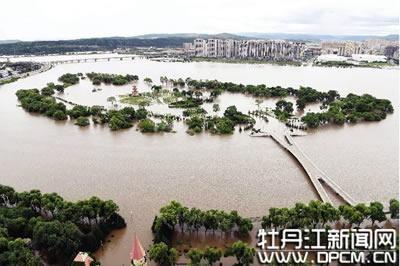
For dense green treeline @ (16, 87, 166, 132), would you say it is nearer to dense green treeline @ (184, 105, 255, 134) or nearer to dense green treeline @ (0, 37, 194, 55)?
dense green treeline @ (184, 105, 255, 134)

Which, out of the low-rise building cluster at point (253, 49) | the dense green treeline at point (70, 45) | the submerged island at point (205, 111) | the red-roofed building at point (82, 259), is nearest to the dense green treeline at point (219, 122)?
the submerged island at point (205, 111)

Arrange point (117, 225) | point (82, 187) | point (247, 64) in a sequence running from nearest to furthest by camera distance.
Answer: point (117, 225)
point (82, 187)
point (247, 64)

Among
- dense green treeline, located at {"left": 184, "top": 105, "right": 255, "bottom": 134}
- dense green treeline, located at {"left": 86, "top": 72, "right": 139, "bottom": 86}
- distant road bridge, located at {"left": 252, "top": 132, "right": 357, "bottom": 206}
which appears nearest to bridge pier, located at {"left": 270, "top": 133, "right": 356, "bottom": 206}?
distant road bridge, located at {"left": 252, "top": 132, "right": 357, "bottom": 206}

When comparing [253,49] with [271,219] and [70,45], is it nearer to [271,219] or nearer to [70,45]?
[70,45]

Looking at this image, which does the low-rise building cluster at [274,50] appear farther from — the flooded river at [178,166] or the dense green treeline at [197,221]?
the dense green treeline at [197,221]

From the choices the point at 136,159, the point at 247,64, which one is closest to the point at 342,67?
the point at 247,64

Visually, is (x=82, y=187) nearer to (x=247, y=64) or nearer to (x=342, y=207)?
(x=342, y=207)
